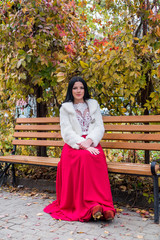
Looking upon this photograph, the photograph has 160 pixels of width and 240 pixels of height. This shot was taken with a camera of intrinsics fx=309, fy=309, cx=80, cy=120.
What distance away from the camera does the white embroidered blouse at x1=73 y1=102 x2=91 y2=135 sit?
3.96 metres

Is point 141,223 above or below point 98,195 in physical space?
below

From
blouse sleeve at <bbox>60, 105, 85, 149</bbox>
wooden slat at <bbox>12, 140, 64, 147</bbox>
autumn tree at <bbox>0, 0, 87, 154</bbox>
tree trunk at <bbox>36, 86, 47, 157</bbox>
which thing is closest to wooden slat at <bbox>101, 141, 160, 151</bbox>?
blouse sleeve at <bbox>60, 105, 85, 149</bbox>

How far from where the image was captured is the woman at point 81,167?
3.28 m

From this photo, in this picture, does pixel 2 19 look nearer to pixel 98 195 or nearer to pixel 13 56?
pixel 13 56

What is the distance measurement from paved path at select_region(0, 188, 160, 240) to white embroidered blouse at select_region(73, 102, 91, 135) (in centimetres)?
112

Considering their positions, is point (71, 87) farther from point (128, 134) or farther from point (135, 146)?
point (135, 146)

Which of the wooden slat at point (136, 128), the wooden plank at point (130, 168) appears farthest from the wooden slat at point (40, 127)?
the wooden plank at point (130, 168)

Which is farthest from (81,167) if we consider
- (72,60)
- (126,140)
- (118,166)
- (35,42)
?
(35,42)

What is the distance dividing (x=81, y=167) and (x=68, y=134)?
1.72 feet

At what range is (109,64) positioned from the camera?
4004 mm

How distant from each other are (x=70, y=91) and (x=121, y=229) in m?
1.86

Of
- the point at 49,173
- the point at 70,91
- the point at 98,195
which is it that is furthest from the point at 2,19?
the point at 98,195

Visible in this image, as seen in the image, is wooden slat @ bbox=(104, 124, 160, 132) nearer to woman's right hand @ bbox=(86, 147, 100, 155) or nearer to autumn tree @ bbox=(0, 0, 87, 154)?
woman's right hand @ bbox=(86, 147, 100, 155)

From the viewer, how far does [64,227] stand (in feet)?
10.2
